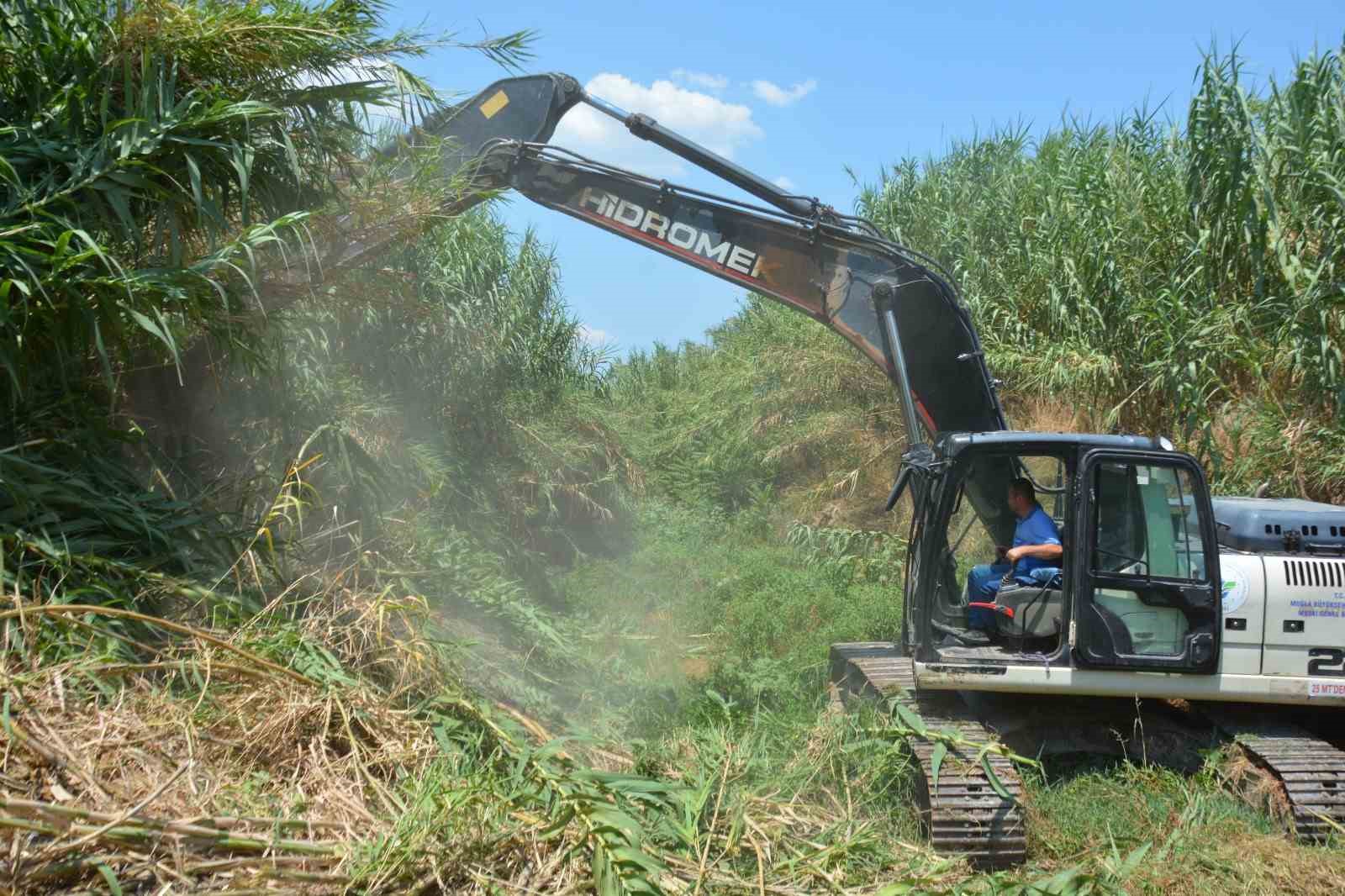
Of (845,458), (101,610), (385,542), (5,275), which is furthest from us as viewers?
(845,458)

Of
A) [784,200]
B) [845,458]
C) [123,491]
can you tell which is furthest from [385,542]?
[845,458]

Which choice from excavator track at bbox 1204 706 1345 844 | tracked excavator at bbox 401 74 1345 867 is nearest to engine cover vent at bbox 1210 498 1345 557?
tracked excavator at bbox 401 74 1345 867

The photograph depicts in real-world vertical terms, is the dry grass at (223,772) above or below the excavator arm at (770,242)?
below

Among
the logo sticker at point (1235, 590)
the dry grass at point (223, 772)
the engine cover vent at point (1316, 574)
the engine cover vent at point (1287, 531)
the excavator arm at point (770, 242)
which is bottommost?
the dry grass at point (223, 772)

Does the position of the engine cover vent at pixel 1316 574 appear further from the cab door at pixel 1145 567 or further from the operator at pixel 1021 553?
the operator at pixel 1021 553

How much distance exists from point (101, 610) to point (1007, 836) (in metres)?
3.75

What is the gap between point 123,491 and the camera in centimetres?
509

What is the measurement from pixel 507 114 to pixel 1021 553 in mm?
4056

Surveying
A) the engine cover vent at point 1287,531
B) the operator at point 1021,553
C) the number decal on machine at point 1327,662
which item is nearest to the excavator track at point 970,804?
the operator at point 1021,553

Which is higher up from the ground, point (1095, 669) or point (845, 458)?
point (845, 458)

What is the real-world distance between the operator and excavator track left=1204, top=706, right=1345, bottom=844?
1222 mm

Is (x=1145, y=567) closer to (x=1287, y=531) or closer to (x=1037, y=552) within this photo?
(x=1037, y=552)

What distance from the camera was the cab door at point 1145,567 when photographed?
5.11 meters

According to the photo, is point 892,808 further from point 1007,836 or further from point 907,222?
point 907,222
